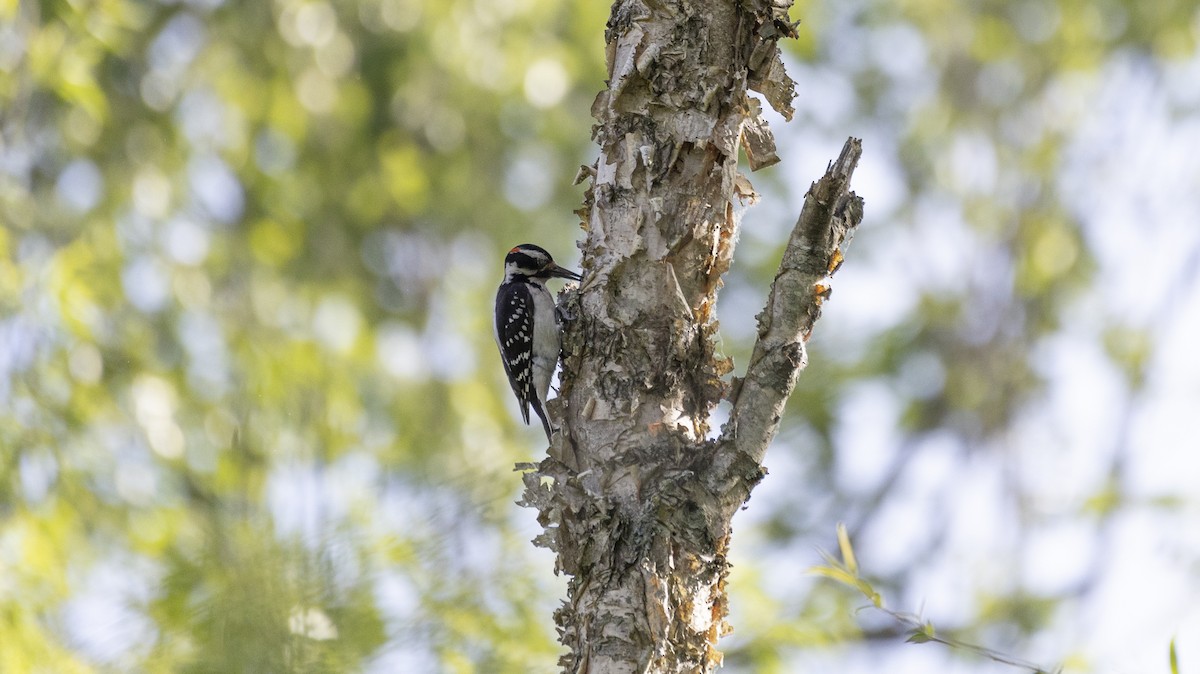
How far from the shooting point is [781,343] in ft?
9.32

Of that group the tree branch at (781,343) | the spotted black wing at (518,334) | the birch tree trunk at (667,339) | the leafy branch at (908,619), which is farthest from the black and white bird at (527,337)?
the leafy branch at (908,619)

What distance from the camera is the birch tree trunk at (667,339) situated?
2.76m

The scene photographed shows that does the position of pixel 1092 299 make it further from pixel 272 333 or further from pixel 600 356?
pixel 600 356

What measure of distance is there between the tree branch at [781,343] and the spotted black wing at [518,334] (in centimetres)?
259

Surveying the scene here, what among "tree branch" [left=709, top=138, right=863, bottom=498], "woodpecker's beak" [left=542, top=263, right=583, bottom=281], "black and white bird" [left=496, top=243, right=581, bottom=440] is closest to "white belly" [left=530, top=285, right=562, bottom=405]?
"black and white bird" [left=496, top=243, right=581, bottom=440]

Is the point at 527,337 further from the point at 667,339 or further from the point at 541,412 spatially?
the point at 667,339

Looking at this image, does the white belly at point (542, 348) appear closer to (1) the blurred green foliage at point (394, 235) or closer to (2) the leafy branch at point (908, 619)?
(1) the blurred green foliage at point (394, 235)

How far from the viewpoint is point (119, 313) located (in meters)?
7.95

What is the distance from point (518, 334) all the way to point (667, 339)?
233 cm

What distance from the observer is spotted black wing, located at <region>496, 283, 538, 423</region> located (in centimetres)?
536

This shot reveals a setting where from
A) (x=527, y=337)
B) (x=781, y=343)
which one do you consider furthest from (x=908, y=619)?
(x=527, y=337)


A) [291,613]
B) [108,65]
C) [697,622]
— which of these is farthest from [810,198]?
[108,65]

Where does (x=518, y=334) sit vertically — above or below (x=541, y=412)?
above

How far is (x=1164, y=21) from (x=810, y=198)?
29.4 ft
